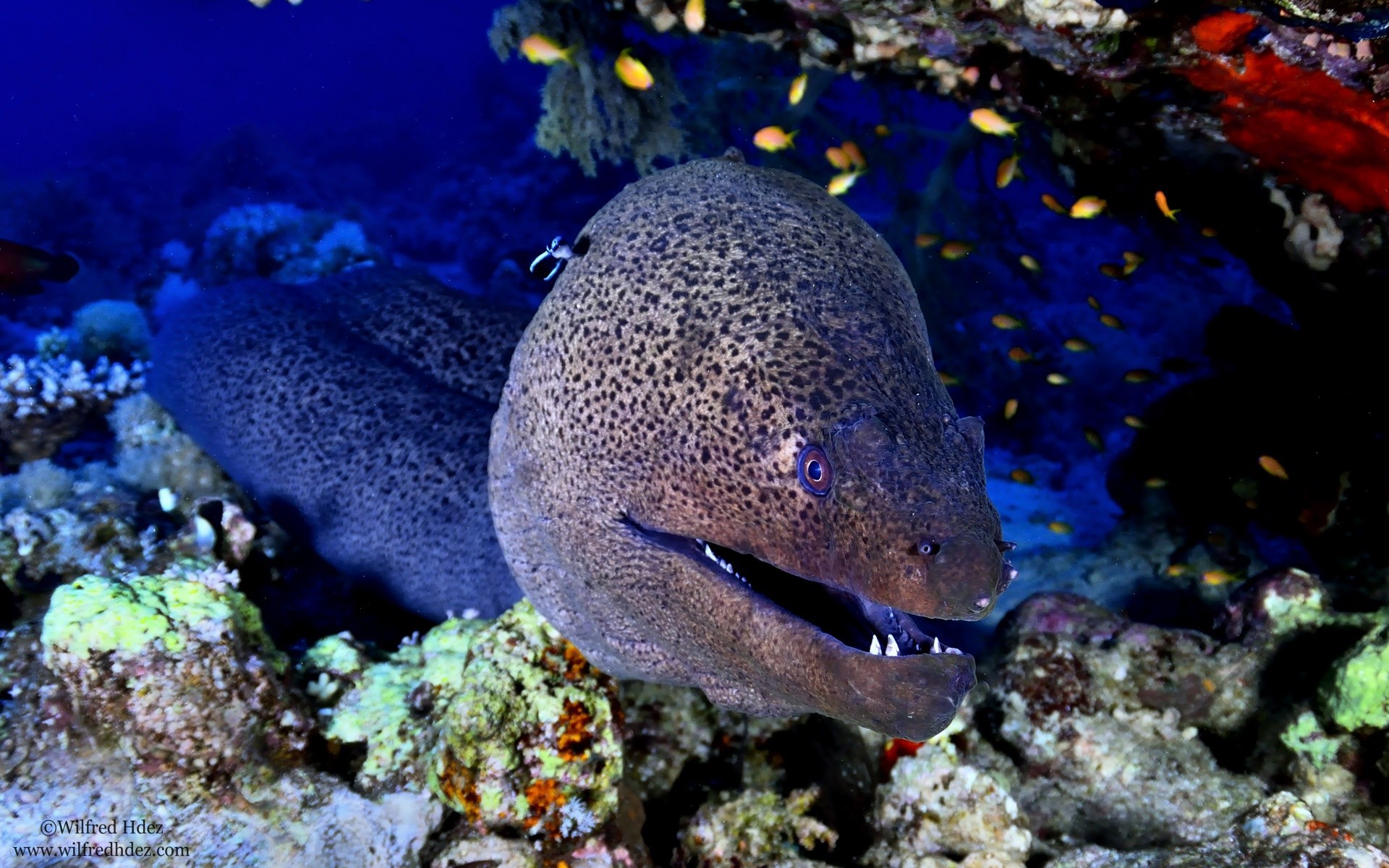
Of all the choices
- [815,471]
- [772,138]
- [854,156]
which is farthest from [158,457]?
[854,156]

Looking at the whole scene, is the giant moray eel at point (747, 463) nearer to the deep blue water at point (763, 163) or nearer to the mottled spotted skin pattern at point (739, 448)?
the mottled spotted skin pattern at point (739, 448)

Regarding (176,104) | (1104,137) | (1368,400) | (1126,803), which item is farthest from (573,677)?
(176,104)

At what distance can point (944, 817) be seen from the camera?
2.92 metres

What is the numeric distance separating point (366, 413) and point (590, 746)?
2.85 metres

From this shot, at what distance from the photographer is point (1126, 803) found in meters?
3.34

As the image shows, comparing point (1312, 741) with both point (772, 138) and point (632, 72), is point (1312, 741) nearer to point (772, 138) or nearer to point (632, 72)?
point (772, 138)

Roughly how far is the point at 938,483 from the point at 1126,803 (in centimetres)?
257

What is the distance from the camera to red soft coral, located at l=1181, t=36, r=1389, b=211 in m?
3.46

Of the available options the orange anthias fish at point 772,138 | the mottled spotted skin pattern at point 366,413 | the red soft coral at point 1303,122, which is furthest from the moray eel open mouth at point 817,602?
the orange anthias fish at point 772,138

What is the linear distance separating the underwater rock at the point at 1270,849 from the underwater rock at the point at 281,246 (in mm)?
7929

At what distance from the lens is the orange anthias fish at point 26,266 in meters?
7.24

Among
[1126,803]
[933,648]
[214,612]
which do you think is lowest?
[1126,803]

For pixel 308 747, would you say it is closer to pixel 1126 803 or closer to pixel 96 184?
pixel 1126 803

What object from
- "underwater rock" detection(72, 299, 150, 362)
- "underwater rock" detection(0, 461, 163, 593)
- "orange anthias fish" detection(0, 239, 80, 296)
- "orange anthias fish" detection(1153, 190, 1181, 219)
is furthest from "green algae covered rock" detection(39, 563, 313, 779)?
"orange anthias fish" detection(0, 239, 80, 296)
